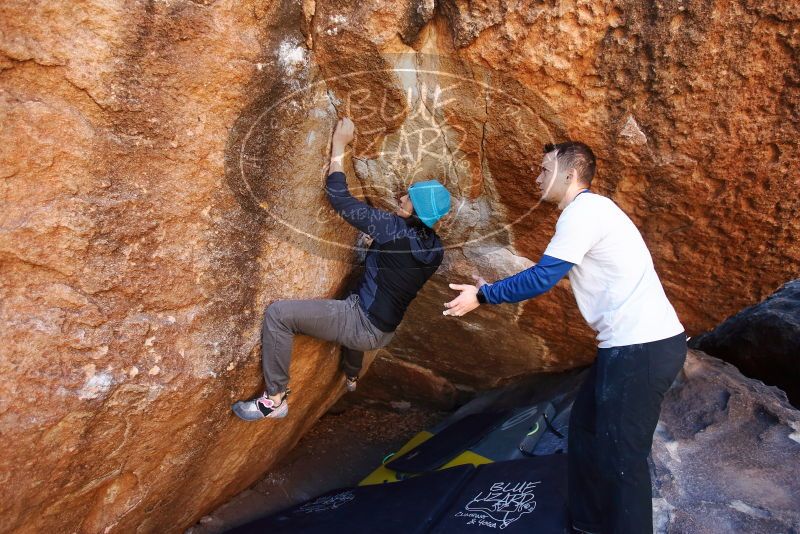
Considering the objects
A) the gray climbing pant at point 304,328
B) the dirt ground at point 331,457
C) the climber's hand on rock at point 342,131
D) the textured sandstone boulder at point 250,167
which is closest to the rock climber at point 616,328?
the textured sandstone boulder at point 250,167

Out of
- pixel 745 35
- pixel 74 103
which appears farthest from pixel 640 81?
pixel 74 103

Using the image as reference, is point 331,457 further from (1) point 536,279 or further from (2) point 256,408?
(1) point 536,279

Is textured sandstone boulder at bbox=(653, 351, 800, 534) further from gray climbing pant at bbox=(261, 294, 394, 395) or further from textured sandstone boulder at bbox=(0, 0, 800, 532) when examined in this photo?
gray climbing pant at bbox=(261, 294, 394, 395)

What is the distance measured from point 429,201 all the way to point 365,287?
52cm

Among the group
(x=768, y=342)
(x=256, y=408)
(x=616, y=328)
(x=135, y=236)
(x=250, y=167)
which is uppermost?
(x=250, y=167)

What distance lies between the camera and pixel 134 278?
2.47 m

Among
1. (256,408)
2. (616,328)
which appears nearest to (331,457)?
(256,408)

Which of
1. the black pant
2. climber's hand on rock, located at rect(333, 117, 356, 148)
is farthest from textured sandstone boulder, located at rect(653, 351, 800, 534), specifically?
climber's hand on rock, located at rect(333, 117, 356, 148)

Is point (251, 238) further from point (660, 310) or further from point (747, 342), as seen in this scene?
point (747, 342)

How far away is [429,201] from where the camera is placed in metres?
2.93

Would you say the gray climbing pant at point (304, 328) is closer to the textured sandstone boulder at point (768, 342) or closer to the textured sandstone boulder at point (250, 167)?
the textured sandstone boulder at point (250, 167)

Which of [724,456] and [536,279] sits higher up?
[536,279]

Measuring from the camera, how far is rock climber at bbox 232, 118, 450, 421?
9.36 feet

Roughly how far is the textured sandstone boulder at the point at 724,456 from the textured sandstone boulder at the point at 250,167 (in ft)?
1.91
